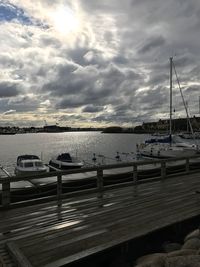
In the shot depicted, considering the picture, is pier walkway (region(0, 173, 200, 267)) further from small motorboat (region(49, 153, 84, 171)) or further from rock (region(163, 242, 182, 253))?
small motorboat (region(49, 153, 84, 171))

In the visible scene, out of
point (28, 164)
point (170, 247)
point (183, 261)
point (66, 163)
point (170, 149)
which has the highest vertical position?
point (183, 261)

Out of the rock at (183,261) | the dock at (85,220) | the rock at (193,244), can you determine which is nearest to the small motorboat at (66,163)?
the dock at (85,220)

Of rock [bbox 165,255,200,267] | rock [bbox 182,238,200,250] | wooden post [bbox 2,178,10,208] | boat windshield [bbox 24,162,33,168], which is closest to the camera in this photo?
rock [bbox 165,255,200,267]

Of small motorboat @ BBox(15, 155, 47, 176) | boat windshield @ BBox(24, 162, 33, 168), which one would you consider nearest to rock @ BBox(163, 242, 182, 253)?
small motorboat @ BBox(15, 155, 47, 176)

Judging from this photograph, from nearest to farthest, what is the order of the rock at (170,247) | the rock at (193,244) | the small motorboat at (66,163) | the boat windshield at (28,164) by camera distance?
1. the rock at (193,244)
2. the rock at (170,247)
3. the boat windshield at (28,164)
4. the small motorboat at (66,163)

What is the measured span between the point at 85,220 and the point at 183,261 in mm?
2622

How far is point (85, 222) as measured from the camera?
22.5 ft

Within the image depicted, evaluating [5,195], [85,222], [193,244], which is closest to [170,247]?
[193,244]

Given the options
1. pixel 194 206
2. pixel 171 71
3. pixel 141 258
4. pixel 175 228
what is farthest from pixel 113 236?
pixel 171 71

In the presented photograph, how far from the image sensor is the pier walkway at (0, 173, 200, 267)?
5.29 m

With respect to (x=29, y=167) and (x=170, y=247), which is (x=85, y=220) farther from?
(x=29, y=167)

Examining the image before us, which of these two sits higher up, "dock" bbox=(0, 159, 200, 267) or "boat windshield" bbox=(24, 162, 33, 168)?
"dock" bbox=(0, 159, 200, 267)

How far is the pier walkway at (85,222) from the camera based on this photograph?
529 cm

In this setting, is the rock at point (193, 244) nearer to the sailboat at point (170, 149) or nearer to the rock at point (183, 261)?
the rock at point (183, 261)
